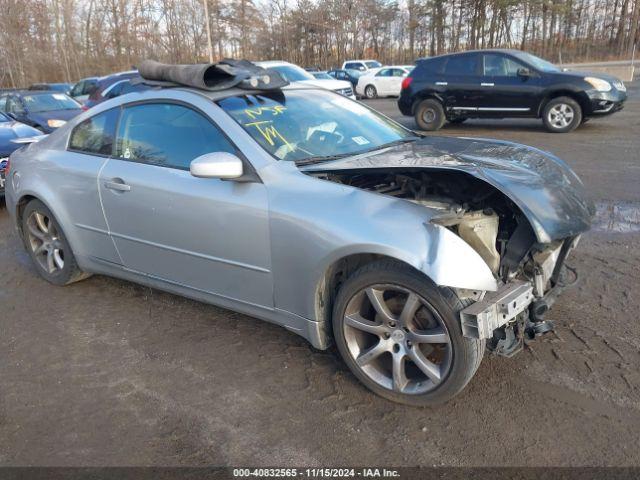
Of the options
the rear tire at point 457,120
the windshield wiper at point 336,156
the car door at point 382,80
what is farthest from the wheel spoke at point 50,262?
the car door at point 382,80

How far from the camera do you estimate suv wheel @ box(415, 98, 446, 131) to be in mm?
12164

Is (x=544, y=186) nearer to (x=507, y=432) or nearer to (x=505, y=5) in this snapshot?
(x=507, y=432)

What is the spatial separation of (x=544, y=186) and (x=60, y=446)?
2803mm

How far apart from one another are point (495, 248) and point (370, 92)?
79.1 ft

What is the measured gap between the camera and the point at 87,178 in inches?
154

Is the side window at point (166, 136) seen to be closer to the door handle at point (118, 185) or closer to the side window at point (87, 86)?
the door handle at point (118, 185)

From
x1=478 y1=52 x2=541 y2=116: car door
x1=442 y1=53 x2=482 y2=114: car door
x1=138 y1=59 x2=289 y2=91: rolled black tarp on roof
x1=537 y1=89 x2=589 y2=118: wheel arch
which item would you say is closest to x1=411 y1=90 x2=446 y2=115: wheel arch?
x1=442 y1=53 x2=482 y2=114: car door

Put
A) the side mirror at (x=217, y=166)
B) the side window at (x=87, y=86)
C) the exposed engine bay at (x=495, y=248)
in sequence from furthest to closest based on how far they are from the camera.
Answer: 1. the side window at (x=87, y=86)
2. the side mirror at (x=217, y=166)
3. the exposed engine bay at (x=495, y=248)

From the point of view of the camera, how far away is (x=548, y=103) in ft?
35.6

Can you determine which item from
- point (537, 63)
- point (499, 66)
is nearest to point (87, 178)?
point (499, 66)

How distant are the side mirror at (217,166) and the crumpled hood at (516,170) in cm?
42

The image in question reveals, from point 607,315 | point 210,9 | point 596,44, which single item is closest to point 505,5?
point 596,44

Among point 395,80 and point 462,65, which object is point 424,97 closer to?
point 462,65

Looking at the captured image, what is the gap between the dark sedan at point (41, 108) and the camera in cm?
1167
